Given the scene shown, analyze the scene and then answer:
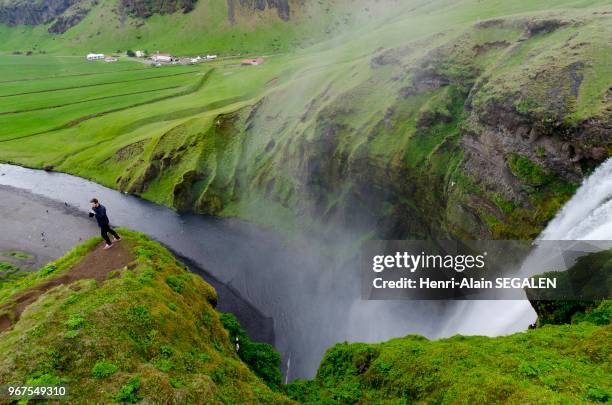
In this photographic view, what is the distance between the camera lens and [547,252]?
40094 mm

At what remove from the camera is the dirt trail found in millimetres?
24703

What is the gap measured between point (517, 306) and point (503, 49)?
3921cm

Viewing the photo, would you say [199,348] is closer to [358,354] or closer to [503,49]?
[358,354]

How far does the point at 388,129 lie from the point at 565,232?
3640 centimetres

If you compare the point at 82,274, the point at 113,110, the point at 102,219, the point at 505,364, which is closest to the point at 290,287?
the point at 102,219

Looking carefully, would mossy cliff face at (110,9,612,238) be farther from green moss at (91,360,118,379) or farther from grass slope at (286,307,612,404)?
green moss at (91,360,118,379)

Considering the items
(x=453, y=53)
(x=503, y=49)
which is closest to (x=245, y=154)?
(x=453, y=53)

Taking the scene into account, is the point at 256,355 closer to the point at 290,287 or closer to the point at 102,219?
the point at 102,219

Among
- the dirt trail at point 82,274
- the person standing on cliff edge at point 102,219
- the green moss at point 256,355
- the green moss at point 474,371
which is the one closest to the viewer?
the green moss at point 474,371

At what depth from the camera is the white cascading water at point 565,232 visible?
35.4m

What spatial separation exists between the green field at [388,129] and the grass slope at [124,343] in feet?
119

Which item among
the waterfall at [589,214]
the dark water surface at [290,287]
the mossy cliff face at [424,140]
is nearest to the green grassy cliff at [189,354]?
the waterfall at [589,214]

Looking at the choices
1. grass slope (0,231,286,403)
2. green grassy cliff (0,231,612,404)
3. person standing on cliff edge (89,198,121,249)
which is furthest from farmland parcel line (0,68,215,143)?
grass slope (0,231,286,403)

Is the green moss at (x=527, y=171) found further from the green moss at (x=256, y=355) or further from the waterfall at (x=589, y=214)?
the green moss at (x=256, y=355)
